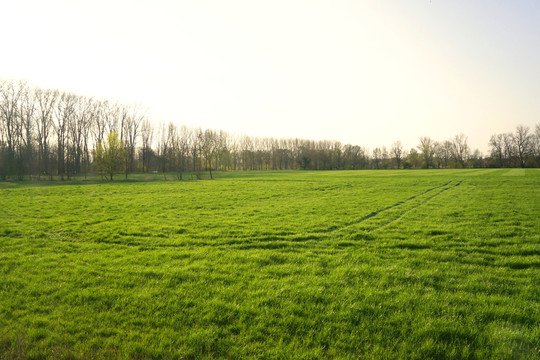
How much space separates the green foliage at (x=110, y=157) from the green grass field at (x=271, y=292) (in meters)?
49.8

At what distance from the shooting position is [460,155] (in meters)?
133

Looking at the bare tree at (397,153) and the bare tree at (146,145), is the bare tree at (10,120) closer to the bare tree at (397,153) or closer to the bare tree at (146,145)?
the bare tree at (146,145)

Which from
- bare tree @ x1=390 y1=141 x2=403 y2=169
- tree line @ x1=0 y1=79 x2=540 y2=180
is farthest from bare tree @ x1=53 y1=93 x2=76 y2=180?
bare tree @ x1=390 y1=141 x2=403 y2=169

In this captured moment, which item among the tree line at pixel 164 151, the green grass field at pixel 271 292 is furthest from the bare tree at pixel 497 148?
the green grass field at pixel 271 292

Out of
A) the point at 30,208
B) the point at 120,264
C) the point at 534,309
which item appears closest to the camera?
the point at 534,309

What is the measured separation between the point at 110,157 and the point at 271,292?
61508 millimetres

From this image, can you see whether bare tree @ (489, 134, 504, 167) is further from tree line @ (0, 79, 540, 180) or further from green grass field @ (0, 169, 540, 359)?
green grass field @ (0, 169, 540, 359)

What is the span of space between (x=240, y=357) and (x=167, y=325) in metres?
1.67

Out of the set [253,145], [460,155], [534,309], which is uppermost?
[253,145]

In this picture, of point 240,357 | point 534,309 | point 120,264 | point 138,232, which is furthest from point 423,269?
point 138,232

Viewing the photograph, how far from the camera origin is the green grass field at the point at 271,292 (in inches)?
177

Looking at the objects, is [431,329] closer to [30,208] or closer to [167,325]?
[167,325]

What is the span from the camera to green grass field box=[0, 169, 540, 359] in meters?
4.48

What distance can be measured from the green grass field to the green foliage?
49834 millimetres
